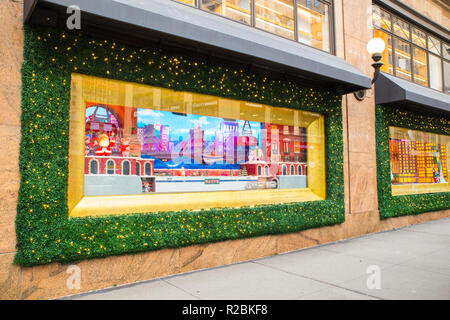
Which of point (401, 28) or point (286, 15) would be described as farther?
point (401, 28)

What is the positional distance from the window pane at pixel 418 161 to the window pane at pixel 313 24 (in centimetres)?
349

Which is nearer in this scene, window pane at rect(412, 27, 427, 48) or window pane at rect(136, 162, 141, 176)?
window pane at rect(136, 162, 141, 176)

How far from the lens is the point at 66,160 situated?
4.52 m

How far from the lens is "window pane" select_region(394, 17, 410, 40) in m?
10.5

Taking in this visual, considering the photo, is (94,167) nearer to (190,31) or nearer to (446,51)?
(190,31)

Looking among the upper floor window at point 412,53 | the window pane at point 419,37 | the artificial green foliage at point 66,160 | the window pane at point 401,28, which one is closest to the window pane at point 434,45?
the upper floor window at point 412,53

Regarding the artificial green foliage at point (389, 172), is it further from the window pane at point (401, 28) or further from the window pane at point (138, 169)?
the window pane at point (138, 169)

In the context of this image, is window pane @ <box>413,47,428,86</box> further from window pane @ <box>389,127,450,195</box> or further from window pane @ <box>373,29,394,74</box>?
window pane @ <box>389,127,450,195</box>

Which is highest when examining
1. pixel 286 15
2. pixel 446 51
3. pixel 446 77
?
pixel 446 51

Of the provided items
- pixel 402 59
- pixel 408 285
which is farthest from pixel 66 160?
pixel 402 59

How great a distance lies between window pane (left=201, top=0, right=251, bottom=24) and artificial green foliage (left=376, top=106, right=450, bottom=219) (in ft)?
15.1

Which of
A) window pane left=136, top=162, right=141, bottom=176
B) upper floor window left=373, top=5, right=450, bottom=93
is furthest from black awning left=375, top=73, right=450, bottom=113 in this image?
window pane left=136, top=162, right=141, bottom=176

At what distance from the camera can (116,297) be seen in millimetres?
4316

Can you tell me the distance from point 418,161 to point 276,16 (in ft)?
22.6
